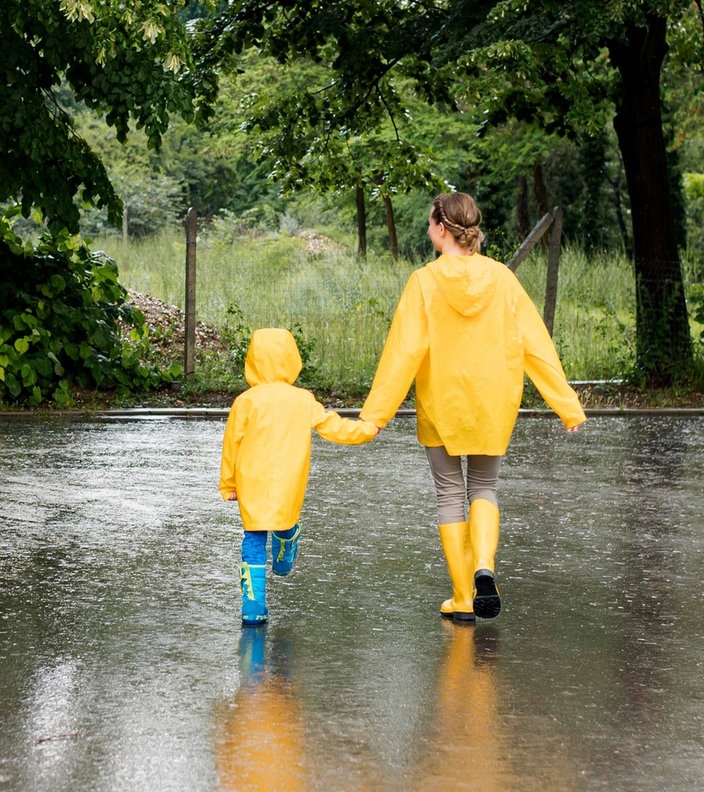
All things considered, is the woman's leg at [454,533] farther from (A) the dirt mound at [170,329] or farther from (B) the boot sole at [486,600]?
(A) the dirt mound at [170,329]

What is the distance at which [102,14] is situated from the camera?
1045 cm

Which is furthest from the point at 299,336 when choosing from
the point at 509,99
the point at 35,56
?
the point at 35,56

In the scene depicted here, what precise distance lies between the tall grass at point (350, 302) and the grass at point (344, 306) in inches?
0.7

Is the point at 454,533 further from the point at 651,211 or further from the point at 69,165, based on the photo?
the point at 651,211

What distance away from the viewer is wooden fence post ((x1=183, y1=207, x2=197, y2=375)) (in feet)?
54.0

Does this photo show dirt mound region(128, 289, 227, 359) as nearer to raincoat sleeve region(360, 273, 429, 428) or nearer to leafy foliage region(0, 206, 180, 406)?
leafy foliage region(0, 206, 180, 406)

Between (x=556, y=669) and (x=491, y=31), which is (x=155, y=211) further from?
(x=556, y=669)

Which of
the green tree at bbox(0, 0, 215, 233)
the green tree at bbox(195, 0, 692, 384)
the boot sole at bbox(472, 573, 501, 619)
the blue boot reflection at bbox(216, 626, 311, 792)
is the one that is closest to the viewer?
the blue boot reflection at bbox(216, 626, 311, 792)

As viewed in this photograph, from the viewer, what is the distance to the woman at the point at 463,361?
6.13 meters

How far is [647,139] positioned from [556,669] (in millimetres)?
13486

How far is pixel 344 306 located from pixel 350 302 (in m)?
0.45

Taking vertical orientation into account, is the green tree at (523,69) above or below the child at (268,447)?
above

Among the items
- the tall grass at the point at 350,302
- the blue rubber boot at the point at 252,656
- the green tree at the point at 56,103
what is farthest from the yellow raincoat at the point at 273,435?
the tall grass at the point at 350,302

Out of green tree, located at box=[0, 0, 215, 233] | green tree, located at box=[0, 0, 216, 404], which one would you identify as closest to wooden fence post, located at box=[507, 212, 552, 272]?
green tree, located at box=[0, 0, 216, 404]
